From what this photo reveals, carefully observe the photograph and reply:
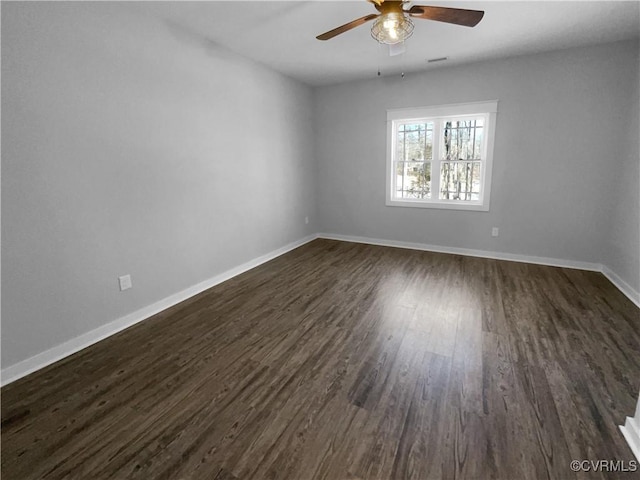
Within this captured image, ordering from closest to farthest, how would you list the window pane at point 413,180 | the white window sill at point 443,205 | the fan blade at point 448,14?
the fan blade at point 448,14 → the white window sill at point 443,205 → the window pane at point 413,180

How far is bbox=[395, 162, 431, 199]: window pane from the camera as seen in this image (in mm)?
4805

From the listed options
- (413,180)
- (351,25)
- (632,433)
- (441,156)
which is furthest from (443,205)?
(632,433)

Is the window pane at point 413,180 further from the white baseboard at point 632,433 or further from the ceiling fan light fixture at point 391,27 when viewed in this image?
the white baseboard at point 632,433

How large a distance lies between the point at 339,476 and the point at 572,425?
128 centimetres

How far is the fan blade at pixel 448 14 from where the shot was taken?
194cm

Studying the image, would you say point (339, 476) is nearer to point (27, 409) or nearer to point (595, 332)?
point (27, 409)

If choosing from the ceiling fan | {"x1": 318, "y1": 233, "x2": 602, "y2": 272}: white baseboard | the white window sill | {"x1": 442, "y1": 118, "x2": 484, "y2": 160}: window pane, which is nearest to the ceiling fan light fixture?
→ the ceiling fan

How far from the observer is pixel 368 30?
304cm

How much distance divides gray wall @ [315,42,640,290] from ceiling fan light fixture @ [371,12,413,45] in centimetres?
249

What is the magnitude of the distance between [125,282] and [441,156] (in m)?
4.43

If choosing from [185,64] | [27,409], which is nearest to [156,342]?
[27,409]

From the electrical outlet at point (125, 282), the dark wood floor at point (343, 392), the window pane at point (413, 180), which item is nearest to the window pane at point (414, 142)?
the window pane at point (413, 180)

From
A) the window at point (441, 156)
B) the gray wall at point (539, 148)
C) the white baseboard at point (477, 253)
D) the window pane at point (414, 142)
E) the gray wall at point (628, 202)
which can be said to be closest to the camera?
the gray wall at point (628, 202)

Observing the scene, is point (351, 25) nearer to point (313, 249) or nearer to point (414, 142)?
point (414, 142)
